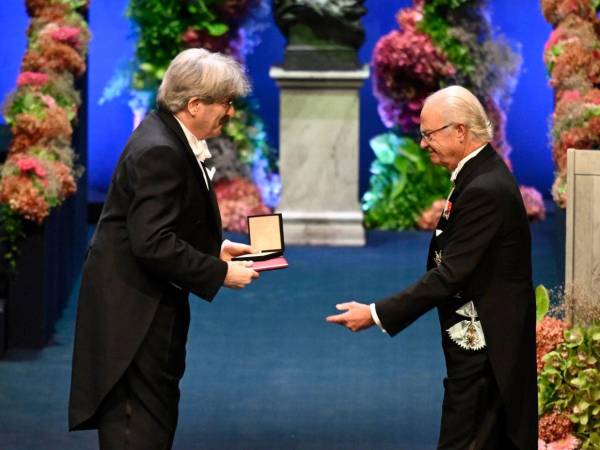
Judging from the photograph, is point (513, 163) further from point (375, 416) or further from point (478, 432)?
point (478, 432)

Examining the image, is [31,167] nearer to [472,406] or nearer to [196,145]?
[196,145]

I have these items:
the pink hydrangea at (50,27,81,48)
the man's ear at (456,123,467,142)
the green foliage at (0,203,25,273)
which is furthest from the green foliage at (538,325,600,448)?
the pink hydrangea at (50,27,81,48)

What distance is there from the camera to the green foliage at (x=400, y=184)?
1102 cm

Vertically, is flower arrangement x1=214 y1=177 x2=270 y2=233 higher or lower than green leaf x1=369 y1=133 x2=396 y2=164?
lower

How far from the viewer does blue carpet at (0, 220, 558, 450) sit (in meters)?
5.92

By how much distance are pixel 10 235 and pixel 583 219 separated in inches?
121

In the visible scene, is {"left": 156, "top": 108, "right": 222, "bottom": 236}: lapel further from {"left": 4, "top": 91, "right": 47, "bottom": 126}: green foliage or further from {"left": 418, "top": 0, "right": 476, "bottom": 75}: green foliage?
{"left": 418, "top": 0, "right": 476, "bottom": 75}: green foliage

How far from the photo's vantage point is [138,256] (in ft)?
13.1

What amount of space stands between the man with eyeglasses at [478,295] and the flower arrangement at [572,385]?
87 cm

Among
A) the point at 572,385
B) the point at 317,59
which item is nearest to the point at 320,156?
the point at 317,59

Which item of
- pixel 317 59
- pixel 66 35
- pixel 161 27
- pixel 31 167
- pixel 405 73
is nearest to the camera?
pixel 31 167

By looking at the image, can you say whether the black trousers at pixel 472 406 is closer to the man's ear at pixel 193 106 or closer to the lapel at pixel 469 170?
the lapel at pixel 469 170

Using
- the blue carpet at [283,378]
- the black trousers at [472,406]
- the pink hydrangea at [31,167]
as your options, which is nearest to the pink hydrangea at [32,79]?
the pink hydrangea at [31,167]

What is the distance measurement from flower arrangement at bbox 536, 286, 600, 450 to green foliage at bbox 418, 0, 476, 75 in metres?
5.86
